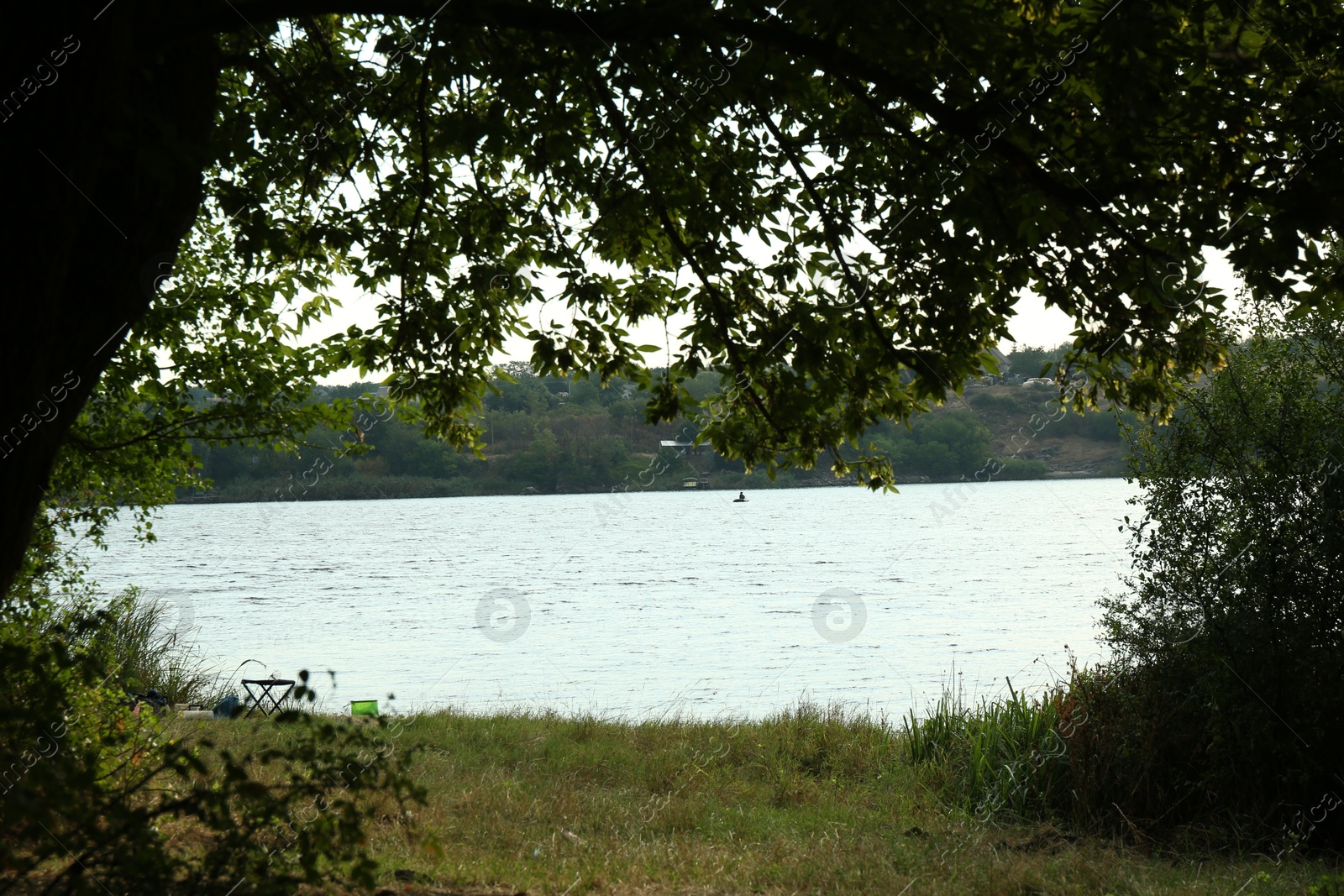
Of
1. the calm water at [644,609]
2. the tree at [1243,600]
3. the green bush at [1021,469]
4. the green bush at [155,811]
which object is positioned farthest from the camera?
the green bush at [1021,469]

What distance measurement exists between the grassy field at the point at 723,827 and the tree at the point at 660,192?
9.81 ft

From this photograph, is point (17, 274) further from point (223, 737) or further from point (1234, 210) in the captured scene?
point (223, 737)

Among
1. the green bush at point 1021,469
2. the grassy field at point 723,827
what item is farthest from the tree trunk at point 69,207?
the green bush at point 1021,469

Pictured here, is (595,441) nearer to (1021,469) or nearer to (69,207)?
(69,207)

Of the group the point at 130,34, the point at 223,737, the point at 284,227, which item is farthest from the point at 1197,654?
the point at 223,737

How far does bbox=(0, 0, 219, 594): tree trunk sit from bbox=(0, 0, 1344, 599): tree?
0.01 metres

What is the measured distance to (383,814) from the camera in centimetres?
914

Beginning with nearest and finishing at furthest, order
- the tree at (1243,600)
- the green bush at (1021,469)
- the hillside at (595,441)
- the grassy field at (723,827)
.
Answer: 1. the grassy field at (723,827)
2. the tree at (1243,600)
3. the hillside at (595,441)
4. the green bush at (1021,469)

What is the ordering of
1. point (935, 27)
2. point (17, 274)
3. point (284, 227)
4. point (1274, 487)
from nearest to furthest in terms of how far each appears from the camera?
point (17, 274) → point (935, 27) → point (284, 227) → point (1274, 487)

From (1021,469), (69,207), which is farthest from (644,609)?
(1021,469)

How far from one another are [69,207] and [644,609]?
39.4 metres

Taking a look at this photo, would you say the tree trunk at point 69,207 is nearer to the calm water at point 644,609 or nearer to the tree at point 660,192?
the tree at point 660,192

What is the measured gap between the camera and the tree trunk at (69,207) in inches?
149

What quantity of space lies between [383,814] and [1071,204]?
7382mm
